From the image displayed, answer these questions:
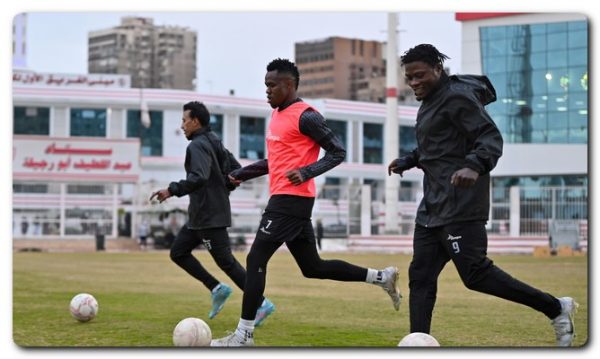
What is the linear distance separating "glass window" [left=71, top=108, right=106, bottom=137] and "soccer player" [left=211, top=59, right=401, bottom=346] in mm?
64599

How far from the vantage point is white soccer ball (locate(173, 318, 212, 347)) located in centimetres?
751

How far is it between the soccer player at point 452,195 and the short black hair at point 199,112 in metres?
2.77

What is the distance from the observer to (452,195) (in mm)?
6977

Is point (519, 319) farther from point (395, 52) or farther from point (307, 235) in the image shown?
point (395, 52)

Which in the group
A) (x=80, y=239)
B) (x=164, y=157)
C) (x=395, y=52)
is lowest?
(x=80, y=239)

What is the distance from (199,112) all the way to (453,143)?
3.14 metres

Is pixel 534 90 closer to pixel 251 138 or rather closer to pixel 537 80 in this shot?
pixel 537 80

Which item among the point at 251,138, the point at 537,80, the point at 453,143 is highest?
the point at 537,80

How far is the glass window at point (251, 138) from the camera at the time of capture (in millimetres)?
72875

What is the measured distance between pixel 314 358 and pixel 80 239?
4118cm

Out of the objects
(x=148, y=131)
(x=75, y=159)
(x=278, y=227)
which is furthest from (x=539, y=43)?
(x=278, y=227)

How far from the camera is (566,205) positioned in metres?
39.7
